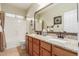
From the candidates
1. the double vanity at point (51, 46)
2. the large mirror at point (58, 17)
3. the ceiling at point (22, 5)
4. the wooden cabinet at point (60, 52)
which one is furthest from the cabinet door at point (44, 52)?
the ceiling at point (22, 5)

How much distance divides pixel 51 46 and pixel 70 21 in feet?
1.75

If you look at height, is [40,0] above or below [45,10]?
above

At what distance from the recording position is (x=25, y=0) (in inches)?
56.9

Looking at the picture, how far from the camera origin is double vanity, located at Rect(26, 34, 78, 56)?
115 cm

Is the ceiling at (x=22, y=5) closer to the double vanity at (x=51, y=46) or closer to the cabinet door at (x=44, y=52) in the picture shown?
the double vanity at (x=51, y=46)

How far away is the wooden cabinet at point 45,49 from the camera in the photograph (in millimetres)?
1461

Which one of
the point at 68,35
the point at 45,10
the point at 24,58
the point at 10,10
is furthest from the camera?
the point at 45,10

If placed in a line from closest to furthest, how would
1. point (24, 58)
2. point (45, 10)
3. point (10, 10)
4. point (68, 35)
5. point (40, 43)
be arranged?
point (24, 58), point (10, 10), point (68, 35), point (40, 43), point (45, 10)

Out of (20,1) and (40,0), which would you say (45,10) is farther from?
(20,1)

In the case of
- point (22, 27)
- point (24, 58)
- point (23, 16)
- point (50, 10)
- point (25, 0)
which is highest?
point (25, 0)

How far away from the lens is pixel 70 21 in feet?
4.90

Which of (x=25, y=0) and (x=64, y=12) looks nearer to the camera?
(x=25, y=0)

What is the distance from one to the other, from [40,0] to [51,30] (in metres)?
0.64

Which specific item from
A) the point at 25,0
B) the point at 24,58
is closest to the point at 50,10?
the point at 25,0
